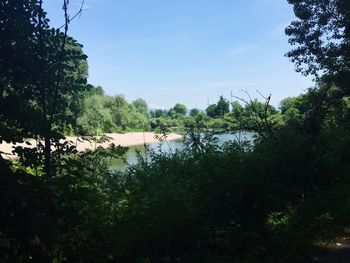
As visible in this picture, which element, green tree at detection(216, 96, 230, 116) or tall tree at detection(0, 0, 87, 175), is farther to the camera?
green tree at detection(216, 96, 230, 116)

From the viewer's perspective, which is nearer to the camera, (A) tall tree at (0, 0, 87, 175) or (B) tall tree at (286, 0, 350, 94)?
(A) tall tree at (0, 0, 87, 175)

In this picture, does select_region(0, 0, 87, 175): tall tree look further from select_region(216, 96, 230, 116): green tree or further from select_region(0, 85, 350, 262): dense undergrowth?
select_region(216, 96, 230, 116): green tree

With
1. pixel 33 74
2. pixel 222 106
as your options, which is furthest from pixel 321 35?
pixel 33 74

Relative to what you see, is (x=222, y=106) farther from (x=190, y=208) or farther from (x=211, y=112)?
(x=190, y=208)

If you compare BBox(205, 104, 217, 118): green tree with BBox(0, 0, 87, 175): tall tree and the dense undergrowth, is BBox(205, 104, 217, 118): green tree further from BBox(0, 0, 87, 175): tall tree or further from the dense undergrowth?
BBox(0, 0, 87, 175): tall tree

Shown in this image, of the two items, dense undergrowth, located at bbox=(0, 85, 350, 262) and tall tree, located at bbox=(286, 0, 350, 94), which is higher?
tall tree, located at bbox=(286, 0, 350, 94)

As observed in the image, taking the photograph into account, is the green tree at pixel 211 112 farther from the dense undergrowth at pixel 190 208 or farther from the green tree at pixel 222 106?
the dense undergrowth at pixel 190 208

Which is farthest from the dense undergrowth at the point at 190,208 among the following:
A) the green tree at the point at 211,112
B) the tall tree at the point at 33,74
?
the green tree at the point at 211,112

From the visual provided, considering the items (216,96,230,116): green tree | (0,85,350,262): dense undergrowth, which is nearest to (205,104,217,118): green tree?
(216,96,230,116): green tree

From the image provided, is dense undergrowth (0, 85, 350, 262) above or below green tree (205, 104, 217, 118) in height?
below

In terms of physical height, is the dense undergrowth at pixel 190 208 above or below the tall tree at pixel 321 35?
below

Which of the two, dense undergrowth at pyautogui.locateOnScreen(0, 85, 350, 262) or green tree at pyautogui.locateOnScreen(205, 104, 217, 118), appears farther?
green tree at pyautogui.locateOnScreen(205, 104, 217, 118)

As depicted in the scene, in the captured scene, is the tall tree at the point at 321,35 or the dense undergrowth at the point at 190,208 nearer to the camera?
the dense undergrowth at the point at 190,208

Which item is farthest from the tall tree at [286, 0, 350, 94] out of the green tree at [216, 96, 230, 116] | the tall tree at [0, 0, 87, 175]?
Result: the tall tree at [0, 0, 87, 175]
